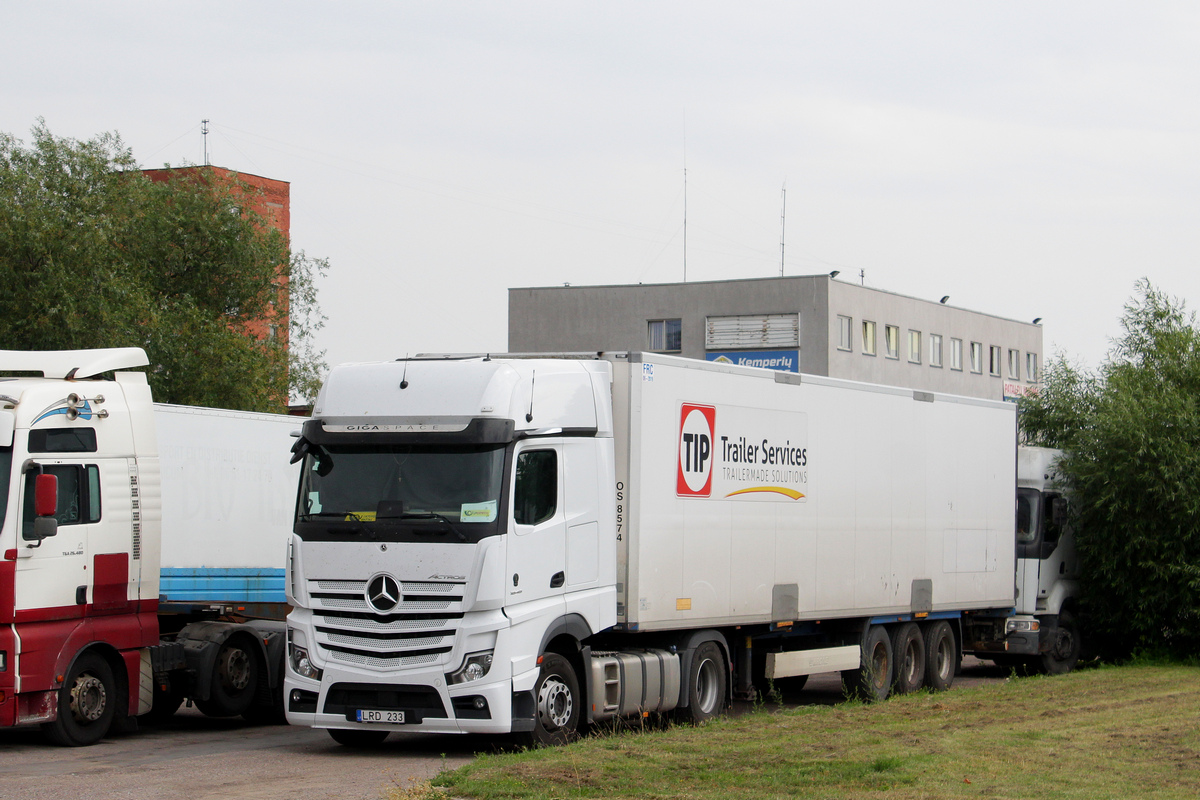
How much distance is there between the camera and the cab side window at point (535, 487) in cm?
1239

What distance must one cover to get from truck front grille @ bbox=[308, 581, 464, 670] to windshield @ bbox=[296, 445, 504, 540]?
51 centimetres

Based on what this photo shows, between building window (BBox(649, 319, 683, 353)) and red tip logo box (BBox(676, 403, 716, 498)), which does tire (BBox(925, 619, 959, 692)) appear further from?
building window (BBox(649, 319, 683, 353))

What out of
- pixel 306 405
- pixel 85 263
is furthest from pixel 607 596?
pixel 306 405

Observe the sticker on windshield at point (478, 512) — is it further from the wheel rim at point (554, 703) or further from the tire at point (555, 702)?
the wheel rim at point (554, 703)

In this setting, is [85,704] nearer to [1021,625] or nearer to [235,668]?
[235,668]

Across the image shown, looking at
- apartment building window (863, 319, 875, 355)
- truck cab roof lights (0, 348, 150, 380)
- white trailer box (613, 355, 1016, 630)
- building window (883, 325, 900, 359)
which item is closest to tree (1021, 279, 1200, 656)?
white trailer box (613, 355, 1016, 630)

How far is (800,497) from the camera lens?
16.2 m

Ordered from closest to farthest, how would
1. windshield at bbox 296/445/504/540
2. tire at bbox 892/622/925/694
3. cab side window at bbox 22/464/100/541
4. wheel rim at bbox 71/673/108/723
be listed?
windshield at bbox 296/445/504/540 < cab side window at bbox 22/464/100/541 < wheel rim at bbox 71/673/108/723 < tire at bbox 892/622/925/694

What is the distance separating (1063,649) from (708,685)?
30.7 feet

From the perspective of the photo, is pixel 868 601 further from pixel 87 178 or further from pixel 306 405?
pixel 306 405

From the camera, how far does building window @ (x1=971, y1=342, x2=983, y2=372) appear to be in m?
69.1

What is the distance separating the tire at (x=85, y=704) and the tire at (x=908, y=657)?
30.7 ft

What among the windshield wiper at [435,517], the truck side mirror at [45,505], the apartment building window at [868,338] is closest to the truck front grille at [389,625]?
the windshield wiper at [435,517]

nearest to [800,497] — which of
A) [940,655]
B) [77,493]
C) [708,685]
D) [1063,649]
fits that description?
[708,685]
